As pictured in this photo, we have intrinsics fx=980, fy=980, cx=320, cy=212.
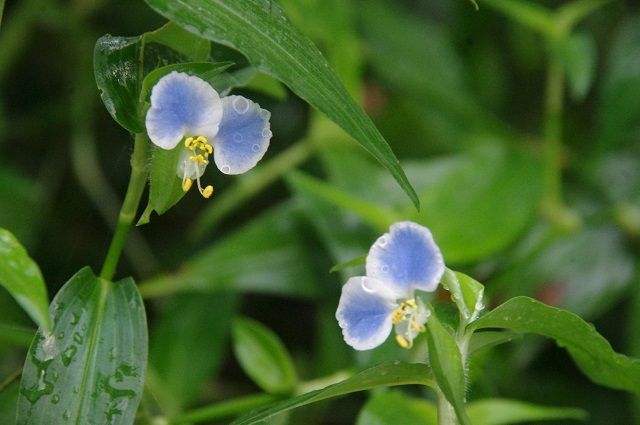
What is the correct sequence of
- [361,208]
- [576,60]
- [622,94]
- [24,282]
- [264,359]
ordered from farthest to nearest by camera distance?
[622,94] → [576,60] → [361,208] → [264,359] → [24,282]

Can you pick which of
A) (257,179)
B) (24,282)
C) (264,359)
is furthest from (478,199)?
(24,282)

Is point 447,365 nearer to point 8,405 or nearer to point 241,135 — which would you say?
point 241,135

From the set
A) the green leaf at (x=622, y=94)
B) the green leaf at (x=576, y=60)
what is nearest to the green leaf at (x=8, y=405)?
the green leaf at (x=576, y=60)

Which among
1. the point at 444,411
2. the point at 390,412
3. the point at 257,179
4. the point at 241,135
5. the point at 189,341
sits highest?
the point at 241,135

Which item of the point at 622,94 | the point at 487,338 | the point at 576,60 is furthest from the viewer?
the point at 622,94

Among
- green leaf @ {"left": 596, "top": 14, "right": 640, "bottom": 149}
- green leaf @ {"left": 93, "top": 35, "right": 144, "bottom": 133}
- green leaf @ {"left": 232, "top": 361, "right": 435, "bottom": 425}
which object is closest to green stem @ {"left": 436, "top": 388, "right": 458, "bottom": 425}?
green leaf @ {"left": 232, "top": 361, "right": 435, "bottom": 425}

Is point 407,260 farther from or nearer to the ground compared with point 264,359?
farther from the ground

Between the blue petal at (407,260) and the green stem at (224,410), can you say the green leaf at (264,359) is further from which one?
the blue petal at (407,260)

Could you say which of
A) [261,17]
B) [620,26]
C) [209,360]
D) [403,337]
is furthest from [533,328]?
[620,26]

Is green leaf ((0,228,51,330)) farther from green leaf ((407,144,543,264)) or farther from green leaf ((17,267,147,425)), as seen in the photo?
green leaf ((407,144,543,264))
